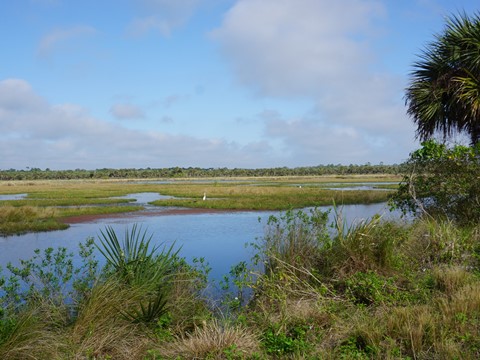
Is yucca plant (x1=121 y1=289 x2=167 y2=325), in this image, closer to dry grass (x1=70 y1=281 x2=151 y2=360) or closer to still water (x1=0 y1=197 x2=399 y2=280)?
dry grass (x1=70 y1=281 x2=151 y2=360)

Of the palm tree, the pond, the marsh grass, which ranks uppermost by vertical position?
the palm tree

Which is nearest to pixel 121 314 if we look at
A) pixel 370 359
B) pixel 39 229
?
pixel 370 359

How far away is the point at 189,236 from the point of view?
21.1 m

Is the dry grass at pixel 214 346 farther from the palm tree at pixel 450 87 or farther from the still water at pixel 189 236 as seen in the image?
the palm tree at pixel 450 87

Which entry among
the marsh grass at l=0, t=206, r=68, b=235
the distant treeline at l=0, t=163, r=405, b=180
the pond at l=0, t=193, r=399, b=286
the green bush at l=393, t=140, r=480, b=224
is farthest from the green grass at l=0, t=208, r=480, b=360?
the distant treeline at l=0, t=163, r=405, b=180

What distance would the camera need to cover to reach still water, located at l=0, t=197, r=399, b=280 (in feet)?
51.1

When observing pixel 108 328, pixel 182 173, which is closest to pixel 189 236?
pixel 108 328

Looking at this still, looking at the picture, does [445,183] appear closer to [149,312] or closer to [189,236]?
[149,312]

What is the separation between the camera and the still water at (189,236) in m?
15.6

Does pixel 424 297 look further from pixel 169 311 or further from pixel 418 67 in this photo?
pixel 418 67

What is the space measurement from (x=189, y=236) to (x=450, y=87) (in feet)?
41.1

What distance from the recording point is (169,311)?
691 centimetres

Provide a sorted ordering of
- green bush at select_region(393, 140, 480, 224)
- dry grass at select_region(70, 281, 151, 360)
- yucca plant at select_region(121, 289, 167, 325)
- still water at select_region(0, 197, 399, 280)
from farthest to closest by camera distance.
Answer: still water at select_region(0, 197, 399, 280), green bush at select_region(393, 140, 480, 224), yucca plant at select_region(121, 289, 167, 325), dry grass at select_region(70, 281, 151, 360)

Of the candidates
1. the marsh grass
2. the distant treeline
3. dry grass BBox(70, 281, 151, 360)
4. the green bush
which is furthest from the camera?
the distant treeline
